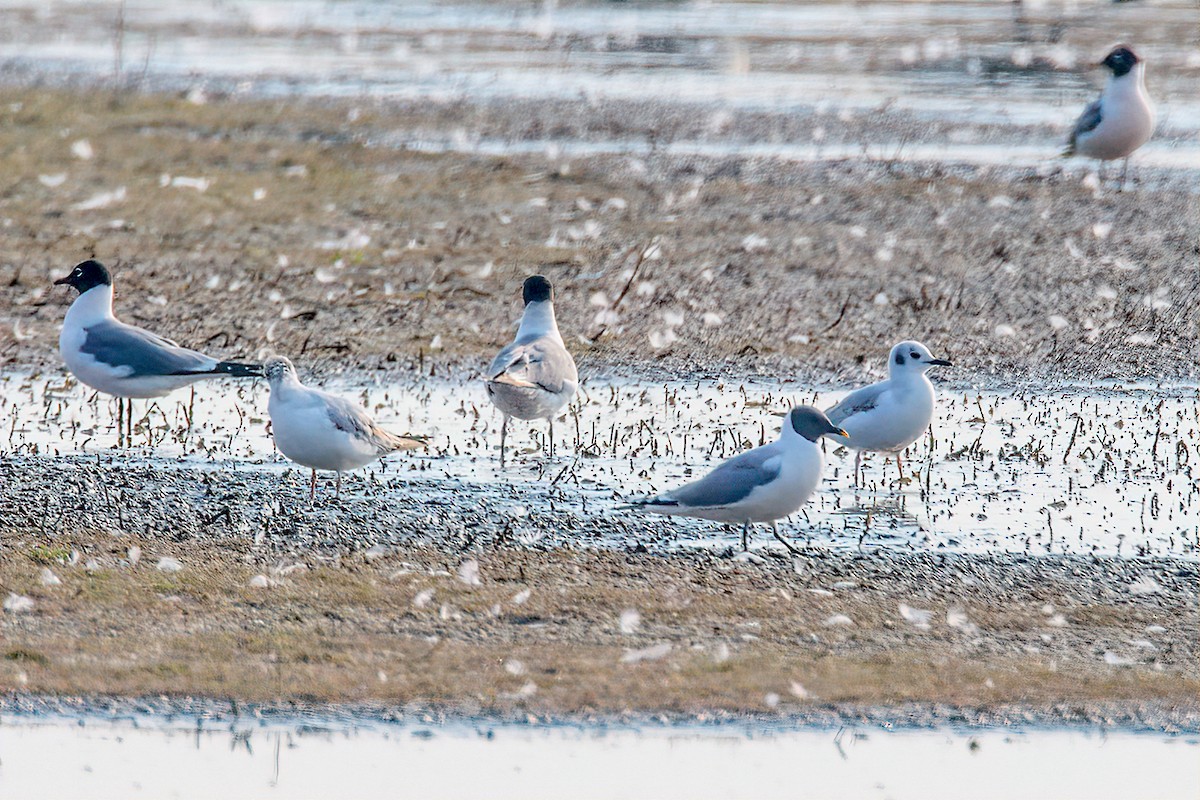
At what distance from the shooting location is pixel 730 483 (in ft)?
29.1

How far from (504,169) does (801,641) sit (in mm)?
13963

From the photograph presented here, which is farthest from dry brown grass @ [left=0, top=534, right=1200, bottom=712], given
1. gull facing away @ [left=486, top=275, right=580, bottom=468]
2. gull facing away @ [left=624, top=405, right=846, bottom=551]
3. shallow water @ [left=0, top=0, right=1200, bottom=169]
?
shallow water @ [left=0, top=0, right=1200, bottom=169]

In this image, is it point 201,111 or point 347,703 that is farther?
point 201,111

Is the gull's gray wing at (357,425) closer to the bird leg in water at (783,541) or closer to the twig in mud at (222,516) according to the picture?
the twig in mud at (222,516)

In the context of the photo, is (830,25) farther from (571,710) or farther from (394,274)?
(571,710)

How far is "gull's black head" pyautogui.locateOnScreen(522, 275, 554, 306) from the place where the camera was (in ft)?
40.0

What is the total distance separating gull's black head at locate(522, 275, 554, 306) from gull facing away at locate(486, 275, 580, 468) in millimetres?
316

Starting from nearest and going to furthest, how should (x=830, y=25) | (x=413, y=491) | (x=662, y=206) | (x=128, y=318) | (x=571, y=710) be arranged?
(x=571, y=710), (x=413, y=491), (x=128, y=318), (x=662, y=206), (x=830, y=25)

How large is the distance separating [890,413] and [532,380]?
2.17m

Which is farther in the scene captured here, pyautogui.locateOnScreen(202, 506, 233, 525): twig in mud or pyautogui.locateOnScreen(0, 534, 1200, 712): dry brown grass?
pyautogui.locateOnScreen(202, 506, 233, 525): twig in mud

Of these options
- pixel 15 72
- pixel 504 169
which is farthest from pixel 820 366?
pixel 15 72

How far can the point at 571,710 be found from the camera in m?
7.01

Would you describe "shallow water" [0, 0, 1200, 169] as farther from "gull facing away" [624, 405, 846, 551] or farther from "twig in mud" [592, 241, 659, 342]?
"gull facing away" [624, 405, 846, 551]

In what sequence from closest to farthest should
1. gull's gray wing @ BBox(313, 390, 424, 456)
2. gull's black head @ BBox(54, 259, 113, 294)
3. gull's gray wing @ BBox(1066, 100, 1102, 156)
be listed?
1. gull's gray wing @ BBox(313, 390, 424, 456)
2. gull's black head @ BBox(54, 259, 113, 294)
3. gull's gray wing @ BBox(1066, 100, 1102, 156)
